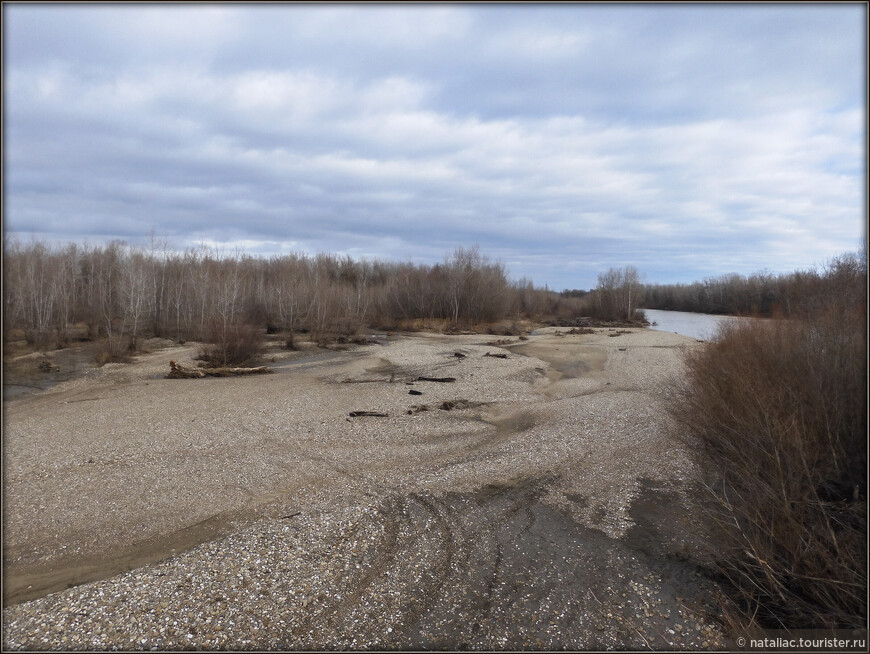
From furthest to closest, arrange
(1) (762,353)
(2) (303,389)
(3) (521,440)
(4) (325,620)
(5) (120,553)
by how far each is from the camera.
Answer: (2) (303,389) → (3) (521,440) → (1) (762,353) → (5) (120,553) → (4) (325,620)

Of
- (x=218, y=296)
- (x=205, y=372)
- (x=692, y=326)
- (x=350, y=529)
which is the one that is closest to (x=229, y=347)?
(x=205, y=372)

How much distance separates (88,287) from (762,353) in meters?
42.6

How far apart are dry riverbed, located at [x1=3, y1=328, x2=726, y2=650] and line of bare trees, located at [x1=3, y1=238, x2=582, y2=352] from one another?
9.47 meters

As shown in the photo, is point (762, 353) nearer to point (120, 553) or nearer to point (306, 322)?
point (120, 553)

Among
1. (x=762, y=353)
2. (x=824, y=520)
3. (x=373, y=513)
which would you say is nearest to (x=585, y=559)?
(x=824, y=520)

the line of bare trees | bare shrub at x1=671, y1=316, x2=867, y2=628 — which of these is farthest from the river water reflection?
the line of bare trees

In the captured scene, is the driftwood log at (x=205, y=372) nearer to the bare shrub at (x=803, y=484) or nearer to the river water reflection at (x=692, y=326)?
the river water reflection at (x=692, y=326)

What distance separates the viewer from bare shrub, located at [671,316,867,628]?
14.2 ft

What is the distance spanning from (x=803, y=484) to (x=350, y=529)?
562 centimetres

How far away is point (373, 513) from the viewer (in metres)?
7.41

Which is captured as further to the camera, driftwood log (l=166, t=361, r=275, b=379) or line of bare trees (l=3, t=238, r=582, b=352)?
line of bare trees (l=3, t=238, r=582, b=352)

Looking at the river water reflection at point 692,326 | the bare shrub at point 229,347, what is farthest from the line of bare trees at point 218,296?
the river water reflection at point 692,326

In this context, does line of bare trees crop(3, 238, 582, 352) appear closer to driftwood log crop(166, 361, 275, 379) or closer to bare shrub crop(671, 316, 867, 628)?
driftwood log crop(166, 361, 275, 379)

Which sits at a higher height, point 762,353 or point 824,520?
point 762,353
